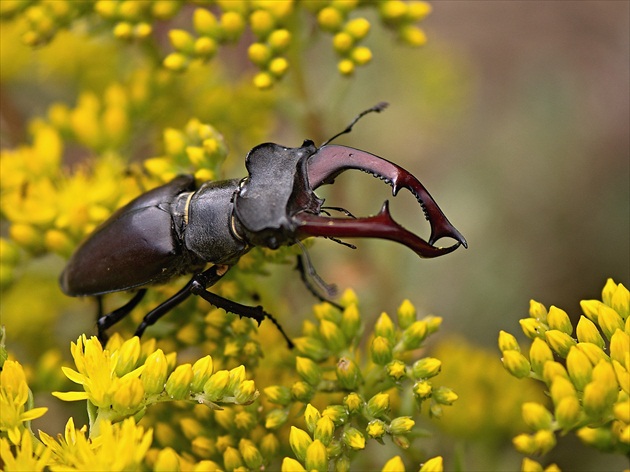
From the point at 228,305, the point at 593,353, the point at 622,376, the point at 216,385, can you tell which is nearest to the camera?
the point at 622,376

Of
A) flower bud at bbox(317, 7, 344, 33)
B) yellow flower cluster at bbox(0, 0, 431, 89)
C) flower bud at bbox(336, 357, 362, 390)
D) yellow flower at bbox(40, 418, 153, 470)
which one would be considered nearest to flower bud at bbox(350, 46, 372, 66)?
yellow flower cluster at bbox(0, 0, 431, 89)

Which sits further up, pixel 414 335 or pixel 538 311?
pixel 538 311

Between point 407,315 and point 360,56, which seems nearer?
point 407,315

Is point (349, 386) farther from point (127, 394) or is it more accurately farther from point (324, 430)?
point (127, 394)

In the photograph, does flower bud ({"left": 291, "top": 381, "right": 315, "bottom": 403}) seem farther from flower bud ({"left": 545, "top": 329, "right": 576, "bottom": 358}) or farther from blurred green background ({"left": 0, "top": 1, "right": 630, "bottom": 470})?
blurred green background ({"left": 0, "top": 1, "right": 630, "bottom": 470})

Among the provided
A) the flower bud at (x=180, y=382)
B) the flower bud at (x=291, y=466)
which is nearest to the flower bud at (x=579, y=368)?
the flower bud at (x=291, y=466)

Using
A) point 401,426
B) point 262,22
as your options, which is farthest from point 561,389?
point 262,22

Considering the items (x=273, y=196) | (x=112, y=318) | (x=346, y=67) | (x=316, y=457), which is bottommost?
(x=112, y=318)
